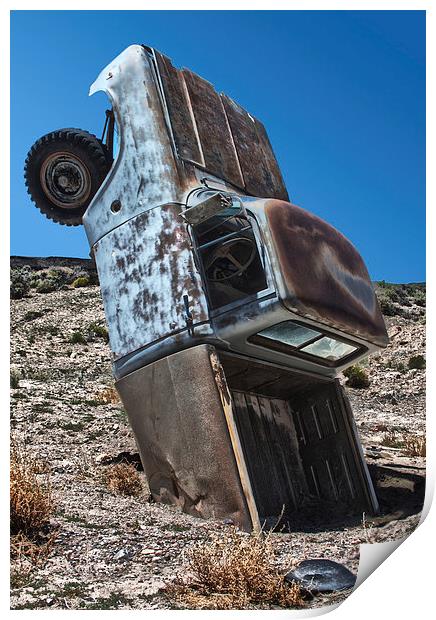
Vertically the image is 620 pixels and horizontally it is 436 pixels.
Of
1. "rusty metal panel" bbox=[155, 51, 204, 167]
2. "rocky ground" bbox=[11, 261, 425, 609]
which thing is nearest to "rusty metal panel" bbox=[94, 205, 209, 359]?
"rusty metal panel" bbox=[155, 51, 204, 167]

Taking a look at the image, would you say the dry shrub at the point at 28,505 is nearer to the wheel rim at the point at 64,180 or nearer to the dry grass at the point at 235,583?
the dry grass at the point at 235,583

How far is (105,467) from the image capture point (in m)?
8.53

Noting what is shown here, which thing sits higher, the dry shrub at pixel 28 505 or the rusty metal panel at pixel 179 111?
the rusty metal panel at pixel 179 111

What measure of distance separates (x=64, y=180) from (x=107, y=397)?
4.02m

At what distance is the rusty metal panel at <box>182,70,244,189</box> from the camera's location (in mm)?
8188

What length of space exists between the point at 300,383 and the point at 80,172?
3.46m

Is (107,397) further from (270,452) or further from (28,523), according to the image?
(28,523)

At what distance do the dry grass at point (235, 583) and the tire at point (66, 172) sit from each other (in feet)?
15.9

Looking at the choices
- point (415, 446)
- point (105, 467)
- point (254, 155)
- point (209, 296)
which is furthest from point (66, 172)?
point (415, 446)

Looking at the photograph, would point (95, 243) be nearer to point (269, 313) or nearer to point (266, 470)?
point (269, 313)

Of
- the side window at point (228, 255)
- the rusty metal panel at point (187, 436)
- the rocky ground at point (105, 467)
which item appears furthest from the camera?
the side window at point (228, 255)

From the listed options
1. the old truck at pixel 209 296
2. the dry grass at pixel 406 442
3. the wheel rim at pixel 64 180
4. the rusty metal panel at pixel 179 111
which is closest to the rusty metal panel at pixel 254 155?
the old truck at pixel 209 296

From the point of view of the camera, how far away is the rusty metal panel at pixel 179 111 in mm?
7816

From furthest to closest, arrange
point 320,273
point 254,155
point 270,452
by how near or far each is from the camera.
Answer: point 254,155 → point 270,452 → point 320,273
